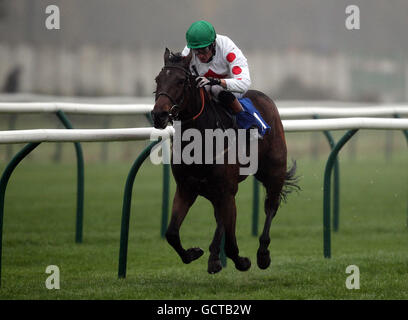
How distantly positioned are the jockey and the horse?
3.3 inches

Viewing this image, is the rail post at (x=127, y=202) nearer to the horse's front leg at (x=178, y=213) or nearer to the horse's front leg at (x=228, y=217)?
the horse's front leg at (x=178, y=213)

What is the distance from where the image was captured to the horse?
4.95 meters

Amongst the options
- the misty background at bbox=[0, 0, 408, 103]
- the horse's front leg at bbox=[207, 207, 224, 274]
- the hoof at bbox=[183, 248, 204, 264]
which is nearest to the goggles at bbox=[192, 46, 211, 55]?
the horse's front leg at bbox=[207, 207, 224, 274]

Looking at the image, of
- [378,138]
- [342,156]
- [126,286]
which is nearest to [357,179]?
[342,156]

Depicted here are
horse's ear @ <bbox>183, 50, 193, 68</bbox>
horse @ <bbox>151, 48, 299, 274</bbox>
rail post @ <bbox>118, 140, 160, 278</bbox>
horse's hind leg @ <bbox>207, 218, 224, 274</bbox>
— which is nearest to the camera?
horse @ <bbox>151, 48, 299, 274</bbox>

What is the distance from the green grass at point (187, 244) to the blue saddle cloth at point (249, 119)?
975mm

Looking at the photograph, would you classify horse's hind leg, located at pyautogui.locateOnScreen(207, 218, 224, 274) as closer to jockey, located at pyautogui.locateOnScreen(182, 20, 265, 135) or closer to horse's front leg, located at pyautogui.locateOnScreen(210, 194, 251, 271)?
horse's front leg, located at pyautogui.locateOnScreen(210, 194, 251, 271)

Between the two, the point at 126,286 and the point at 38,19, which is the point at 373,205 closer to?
the point at 126,286

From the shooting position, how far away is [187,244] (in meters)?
7.93

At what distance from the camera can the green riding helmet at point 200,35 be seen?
5152 mm

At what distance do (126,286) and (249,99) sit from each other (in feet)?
4.50
